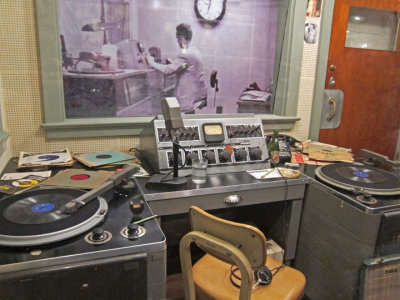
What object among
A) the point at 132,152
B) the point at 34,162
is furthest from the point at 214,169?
the point at 34,162

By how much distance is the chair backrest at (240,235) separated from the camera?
104 cm

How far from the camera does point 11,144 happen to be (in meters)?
1.80

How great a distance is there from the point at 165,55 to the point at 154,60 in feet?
0.26

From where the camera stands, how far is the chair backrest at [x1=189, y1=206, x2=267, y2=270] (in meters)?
1.04

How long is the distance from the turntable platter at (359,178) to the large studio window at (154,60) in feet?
2.35

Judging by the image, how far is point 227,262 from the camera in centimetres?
114

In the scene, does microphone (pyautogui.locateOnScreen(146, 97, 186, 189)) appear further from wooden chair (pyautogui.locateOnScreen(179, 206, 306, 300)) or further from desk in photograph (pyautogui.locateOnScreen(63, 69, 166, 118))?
desk in photograph (pyautogui.locateOnScreen(63, 69, 166, 118))

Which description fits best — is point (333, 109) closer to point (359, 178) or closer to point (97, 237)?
point (359, 178)

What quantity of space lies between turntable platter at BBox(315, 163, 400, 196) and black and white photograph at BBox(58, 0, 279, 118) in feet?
2.80

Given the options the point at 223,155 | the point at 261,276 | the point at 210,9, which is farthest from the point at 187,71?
the point at 261,276

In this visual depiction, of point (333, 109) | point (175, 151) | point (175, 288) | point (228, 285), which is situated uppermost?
point (333, 109)

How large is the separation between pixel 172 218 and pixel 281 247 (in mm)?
719

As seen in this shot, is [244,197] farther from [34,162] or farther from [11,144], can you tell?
[11,144]

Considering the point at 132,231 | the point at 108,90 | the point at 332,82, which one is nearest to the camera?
the point at 132,231
